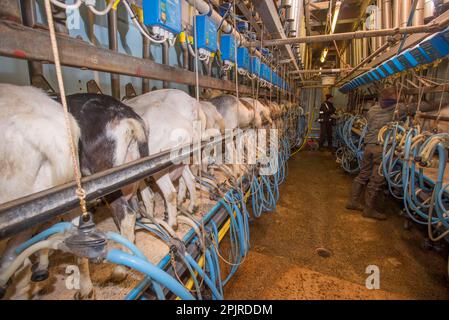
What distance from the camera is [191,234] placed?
Result: 1.66 metres

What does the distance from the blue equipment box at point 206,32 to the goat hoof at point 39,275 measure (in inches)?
73.2

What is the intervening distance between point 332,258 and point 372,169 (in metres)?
2.03

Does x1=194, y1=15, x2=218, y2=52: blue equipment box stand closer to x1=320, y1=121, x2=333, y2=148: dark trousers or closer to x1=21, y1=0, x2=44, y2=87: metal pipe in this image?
x1=21, y1=0, x2=44, y2=87: metal pipe

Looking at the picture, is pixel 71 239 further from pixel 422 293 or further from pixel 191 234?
pixel 422 293

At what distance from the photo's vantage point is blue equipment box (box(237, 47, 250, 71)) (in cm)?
306

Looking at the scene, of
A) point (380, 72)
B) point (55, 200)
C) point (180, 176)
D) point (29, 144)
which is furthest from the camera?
point (380, 72)

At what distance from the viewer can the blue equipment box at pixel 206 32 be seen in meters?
1.93

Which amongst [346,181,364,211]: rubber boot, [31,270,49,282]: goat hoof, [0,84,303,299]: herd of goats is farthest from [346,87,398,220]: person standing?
[31,270,49,282]: goat hoof

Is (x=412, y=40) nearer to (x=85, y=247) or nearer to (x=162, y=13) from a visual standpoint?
(x=162, y=13)

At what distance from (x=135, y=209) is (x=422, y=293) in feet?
8.55

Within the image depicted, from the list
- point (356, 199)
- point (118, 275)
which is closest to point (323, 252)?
point (356, 199)

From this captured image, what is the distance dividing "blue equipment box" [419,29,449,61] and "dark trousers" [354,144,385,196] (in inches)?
58.2

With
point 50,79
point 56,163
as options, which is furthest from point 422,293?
point 50,79

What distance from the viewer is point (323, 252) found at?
9.12ft
